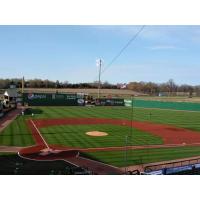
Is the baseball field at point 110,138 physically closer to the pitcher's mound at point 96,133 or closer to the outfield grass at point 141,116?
the pitcher's mound at point 96,133

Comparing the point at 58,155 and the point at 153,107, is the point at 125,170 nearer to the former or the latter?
the point at 58,155

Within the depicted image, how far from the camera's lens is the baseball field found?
20.3m

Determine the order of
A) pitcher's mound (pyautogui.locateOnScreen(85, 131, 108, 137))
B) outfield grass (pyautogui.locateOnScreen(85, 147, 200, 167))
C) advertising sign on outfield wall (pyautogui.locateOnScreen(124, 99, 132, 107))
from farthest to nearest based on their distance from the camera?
advertising sign on outfield wall (pyautogui.locateOnScreen(124, 99, 132, 107)), pitcher's mound (pyautogui.locateOnScreen(85, 131, 108, 137)), outfield grass (pyautogui.locateOnScreen(85, 147, 200, 167))

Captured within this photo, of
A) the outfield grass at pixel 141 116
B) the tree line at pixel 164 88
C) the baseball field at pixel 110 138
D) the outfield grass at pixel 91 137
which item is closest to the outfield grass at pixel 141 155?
the baseball field at pixel 110 138

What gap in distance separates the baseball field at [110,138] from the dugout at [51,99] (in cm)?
1286

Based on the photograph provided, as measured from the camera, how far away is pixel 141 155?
797 inches

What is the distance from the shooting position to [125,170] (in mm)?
16594

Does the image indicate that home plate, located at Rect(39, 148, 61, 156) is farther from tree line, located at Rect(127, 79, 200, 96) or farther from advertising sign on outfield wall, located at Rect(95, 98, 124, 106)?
tree line, located at Rect(127, 79, 200, 96)

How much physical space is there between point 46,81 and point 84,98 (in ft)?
89.8

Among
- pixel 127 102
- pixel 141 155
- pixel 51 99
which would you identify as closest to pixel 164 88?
pixel 127 102

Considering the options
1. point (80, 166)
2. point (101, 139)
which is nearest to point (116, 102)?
point (101, 139)

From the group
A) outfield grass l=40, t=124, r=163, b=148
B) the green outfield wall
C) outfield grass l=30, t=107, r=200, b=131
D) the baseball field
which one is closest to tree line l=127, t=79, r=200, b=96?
the green outfield wall

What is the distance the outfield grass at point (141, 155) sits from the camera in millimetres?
18587

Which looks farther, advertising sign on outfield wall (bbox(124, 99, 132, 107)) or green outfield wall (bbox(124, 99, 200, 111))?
advertising sign on outfield wall (bbox(124, 99, 132, 107))
